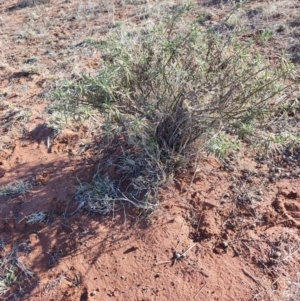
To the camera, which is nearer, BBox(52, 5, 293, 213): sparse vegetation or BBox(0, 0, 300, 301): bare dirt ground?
BBox(0, 0, 300, 301): bare dirt ground

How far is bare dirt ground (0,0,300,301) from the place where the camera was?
236cm

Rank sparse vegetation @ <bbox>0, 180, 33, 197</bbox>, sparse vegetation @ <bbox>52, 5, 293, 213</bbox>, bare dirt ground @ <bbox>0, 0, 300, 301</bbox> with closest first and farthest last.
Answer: bare dirt ground @ <bbox>0, 0, 300, 301</bbox> → sparse vegetation @ <bbox>52, 5, 293, 213</bbox> → sparse vegetation @ <bbox>0, 180, 33, 197</bbox>

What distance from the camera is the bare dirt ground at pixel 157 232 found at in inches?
92.7

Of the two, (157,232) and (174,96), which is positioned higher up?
(174,96)

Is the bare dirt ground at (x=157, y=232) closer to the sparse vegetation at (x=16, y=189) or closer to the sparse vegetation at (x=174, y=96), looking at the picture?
the sparse vegetation at (x=16, y=189)

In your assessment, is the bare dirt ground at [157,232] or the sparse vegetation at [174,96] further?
the sparse vegetation at [174,96]

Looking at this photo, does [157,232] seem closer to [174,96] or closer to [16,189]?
[174,96]

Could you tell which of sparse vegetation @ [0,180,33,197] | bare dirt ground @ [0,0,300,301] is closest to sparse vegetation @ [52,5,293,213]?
bare dirt ground @ [0,0,300,301]

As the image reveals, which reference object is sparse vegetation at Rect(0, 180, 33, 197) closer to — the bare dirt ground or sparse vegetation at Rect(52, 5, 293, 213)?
the bare dirt ground

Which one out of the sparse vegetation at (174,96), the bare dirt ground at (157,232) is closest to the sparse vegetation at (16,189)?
the bare dirt ground at (157,232)

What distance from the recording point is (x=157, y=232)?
8.55 ft

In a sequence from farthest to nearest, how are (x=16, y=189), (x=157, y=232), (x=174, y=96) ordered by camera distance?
(x=16, y=189) → (x=174, y=96) → (x=157, y=232)

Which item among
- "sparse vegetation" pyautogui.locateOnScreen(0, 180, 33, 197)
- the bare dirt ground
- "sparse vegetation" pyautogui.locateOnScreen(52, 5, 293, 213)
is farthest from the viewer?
"sparse vegetation" pyautogui.locateOnScreen(0, 180, 33, 197)

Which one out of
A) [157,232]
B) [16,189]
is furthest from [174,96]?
[16,189]
